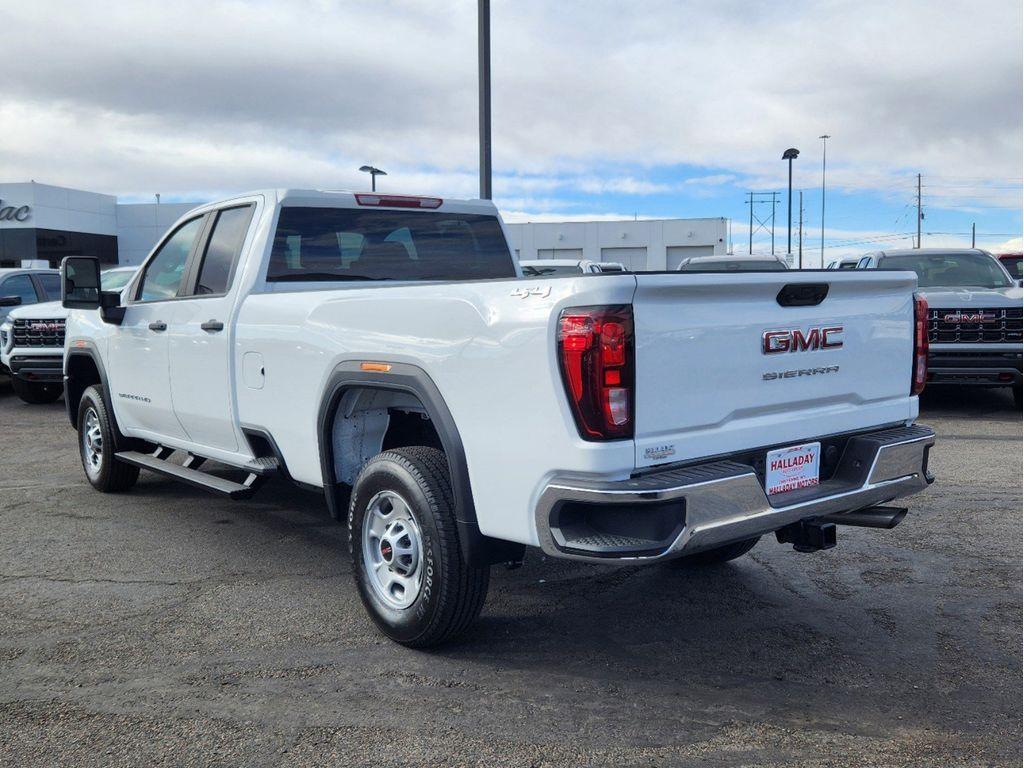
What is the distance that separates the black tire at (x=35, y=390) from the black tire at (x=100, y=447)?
638 centimetres

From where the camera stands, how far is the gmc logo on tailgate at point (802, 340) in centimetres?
379

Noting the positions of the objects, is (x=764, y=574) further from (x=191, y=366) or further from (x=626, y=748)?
(x=191, y=366)

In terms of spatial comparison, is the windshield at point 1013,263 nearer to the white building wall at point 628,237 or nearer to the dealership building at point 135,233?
the dealership building at point 135,233

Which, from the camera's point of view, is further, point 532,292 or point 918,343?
point 918,343

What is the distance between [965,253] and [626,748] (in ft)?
35.9

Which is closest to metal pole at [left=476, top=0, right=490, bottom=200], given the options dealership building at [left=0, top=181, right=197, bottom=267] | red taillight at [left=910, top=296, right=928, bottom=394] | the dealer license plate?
red taillight at [left=910, top=296, right=928, bottom=394]

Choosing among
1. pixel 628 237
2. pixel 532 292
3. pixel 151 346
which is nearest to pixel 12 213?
pixel 628 237

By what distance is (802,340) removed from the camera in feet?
12.9

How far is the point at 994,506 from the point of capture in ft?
21.8

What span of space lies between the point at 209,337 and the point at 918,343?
3660 mm

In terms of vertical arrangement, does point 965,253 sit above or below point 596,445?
above

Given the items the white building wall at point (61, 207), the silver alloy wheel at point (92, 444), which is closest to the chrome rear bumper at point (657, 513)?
the silver alloy wheel at point (92, 444)

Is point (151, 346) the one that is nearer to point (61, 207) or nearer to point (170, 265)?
point (170, 265)

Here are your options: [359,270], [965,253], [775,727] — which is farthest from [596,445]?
[965,253]
